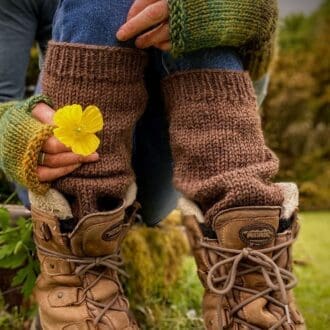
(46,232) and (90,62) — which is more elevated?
(90,62)

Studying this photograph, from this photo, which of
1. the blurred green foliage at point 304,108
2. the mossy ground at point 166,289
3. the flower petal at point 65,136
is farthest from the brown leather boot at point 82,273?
the blurred green foliage at point 304,108

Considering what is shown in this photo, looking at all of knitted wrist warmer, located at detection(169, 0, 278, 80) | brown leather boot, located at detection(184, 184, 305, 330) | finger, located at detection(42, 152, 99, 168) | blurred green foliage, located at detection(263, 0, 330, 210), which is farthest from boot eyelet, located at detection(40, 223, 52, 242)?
blurred green foliage, located at detection(263, 0, 330, 210)

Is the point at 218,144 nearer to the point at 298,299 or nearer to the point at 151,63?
the point at 151,63

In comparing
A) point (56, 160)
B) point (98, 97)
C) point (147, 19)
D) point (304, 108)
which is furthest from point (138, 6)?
point (304, 108)

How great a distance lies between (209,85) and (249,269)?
268mm

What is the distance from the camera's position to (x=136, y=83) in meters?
0.82

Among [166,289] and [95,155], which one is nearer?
[95,155]

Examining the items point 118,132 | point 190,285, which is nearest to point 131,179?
point 118,132

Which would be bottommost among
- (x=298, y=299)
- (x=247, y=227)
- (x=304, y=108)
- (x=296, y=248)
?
(x=304, y=108)

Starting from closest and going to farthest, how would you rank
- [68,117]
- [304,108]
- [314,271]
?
1. [68,117]
2. [314,271]
3. [304,108]

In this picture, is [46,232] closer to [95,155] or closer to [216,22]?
[95,155]

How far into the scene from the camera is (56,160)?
2.49ft

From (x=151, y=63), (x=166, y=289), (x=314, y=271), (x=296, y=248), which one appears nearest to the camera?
(x=151, y=63)

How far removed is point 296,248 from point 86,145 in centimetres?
186
